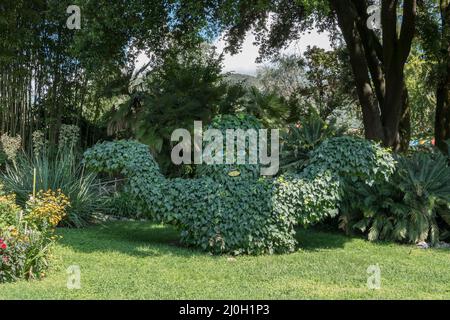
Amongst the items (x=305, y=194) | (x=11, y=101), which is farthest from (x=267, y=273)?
(x=11, y=101)

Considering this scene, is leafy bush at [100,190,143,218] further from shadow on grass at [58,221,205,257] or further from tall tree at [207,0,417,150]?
tall tree at [207,0,417,150]

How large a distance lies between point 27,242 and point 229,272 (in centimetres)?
219

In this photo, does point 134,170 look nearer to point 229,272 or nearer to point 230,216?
point 230,216

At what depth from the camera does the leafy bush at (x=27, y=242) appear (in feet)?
17.6

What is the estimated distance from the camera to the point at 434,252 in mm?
7770

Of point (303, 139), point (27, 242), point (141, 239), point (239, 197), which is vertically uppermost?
point (303, 139)

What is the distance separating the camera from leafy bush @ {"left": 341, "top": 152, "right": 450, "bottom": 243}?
27.3 ft

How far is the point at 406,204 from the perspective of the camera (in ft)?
28.0

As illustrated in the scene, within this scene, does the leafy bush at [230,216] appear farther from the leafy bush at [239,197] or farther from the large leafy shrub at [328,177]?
the large leafy shrub at [328,177]

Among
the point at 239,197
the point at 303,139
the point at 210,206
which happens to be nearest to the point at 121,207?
the point at 303,139

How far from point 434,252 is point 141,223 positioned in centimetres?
492

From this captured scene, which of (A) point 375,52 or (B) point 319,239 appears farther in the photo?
(A) point 375,52

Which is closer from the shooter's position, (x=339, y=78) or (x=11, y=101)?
(x=11, y=101)
